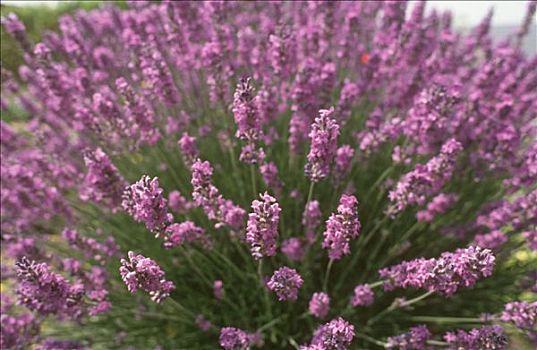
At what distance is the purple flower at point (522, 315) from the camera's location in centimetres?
199

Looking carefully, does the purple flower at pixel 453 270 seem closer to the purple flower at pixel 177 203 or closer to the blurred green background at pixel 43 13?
the purple flower at pixel 177 203

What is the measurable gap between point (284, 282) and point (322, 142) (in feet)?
1.85

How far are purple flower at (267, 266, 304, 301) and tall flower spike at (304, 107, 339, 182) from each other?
463 mm

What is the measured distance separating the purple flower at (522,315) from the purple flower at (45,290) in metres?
1.89

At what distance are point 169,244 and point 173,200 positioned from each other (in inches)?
30.1

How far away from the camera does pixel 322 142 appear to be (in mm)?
1915

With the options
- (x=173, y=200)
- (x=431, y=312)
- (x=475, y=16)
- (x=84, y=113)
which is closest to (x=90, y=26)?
(x=84, y=113)

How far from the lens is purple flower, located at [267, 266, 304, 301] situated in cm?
185

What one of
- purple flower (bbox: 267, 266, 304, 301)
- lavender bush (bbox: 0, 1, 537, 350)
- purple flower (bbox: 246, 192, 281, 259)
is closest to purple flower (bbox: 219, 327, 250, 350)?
lavender bush (bbox: 0, 1, 537, 350)

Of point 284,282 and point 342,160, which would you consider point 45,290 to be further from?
point 342,160

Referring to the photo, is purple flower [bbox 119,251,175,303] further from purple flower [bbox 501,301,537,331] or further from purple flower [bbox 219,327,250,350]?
purple flower [bbox 501,301,537,331]

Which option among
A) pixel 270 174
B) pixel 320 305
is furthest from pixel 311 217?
pixel 320 305

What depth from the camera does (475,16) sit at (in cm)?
1047

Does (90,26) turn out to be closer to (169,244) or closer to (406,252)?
(169,244)
